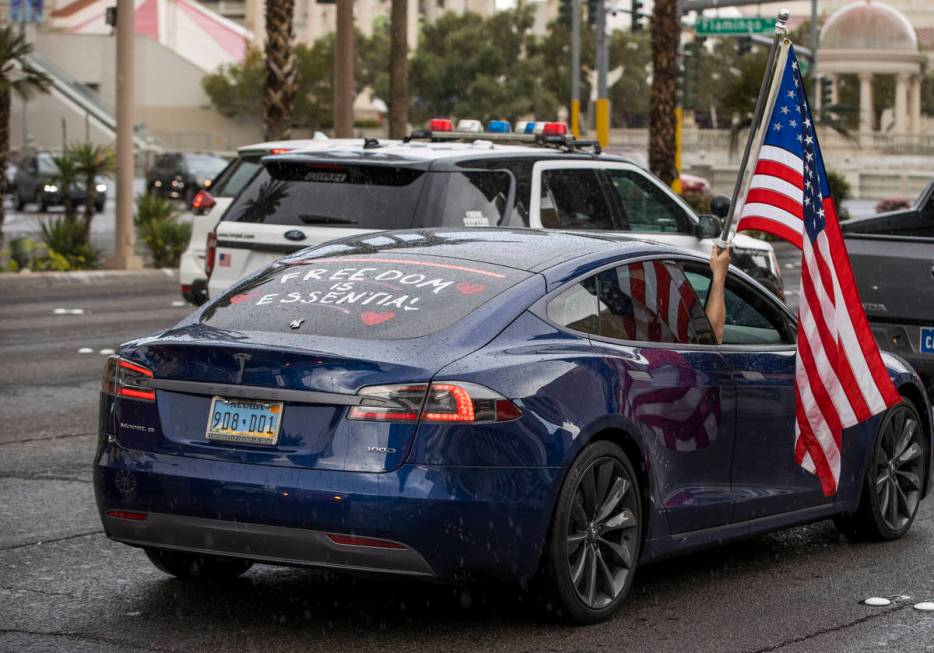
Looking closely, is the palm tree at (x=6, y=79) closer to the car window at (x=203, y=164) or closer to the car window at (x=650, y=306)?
the car window at (x=650, y=306)

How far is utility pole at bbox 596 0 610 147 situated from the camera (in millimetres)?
34031

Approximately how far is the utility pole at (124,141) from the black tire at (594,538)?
20.2 m

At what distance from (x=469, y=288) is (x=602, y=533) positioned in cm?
104

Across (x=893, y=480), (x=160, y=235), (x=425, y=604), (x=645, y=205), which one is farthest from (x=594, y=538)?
(x=160, y=235)

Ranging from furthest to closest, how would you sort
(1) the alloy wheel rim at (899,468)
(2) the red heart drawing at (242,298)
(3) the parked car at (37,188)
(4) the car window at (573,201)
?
(3) the parked car at (37,188), (4) the car window at (573,201), (1) the alloy wheel rim at (899,468), (2) the red heart drawing at (242,298)

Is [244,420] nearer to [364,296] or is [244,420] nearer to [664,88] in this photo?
[364,296]

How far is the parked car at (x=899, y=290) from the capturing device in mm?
11195

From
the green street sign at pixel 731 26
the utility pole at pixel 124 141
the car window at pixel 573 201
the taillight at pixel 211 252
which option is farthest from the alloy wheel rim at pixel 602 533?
the green street sign at pixel 731 26

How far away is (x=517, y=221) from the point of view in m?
12.2

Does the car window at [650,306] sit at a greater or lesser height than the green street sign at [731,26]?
lesser

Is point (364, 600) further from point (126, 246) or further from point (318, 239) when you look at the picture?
point (126, 246)

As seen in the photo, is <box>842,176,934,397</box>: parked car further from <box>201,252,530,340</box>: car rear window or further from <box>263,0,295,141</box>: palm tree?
<box>263,0,295,141</box>: palm tree

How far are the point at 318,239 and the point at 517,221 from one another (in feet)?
4.44

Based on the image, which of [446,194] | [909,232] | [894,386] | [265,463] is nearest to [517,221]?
[446,194]
